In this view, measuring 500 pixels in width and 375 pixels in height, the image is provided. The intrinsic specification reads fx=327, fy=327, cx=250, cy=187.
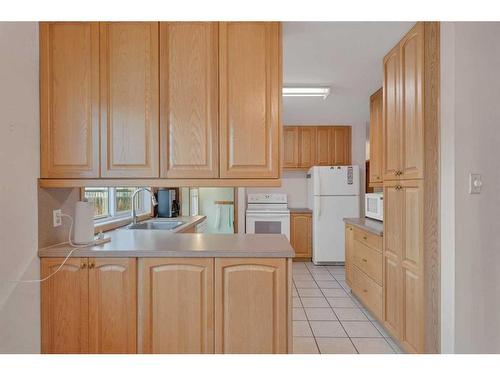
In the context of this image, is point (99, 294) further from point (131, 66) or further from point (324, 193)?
point (324, 193)

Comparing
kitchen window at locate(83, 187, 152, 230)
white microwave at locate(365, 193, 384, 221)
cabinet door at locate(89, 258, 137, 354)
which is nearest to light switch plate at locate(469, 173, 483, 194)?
white microwave at locate(365, 193, 384, 221)

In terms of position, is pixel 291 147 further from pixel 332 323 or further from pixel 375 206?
pixel 332 323

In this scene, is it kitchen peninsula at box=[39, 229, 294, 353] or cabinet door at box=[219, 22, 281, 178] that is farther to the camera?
cabinet door at box=[219, 22, 281, 178]

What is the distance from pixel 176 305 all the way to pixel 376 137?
105 inches

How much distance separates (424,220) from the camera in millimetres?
2041

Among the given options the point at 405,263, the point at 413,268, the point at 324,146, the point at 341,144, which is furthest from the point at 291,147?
the point at 413,268

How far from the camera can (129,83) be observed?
190cm

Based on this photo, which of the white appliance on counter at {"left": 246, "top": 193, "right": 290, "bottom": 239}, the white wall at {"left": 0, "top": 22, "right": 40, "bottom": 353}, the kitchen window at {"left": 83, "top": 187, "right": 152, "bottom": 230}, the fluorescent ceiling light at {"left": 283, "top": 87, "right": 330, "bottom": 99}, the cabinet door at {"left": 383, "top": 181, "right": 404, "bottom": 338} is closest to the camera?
the white wall at {"left": 0, "top": 22, "right": 40, "bottom": 353}

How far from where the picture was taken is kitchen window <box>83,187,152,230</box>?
2900mm

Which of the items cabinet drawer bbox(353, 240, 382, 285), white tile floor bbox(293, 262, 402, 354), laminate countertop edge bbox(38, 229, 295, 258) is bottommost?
white tile floor bbox(293, 262, 402, 354)

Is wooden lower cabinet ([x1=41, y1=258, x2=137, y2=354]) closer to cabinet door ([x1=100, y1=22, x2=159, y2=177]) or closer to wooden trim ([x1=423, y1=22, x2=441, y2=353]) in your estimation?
cabinet door ([x1=100, y1=22, x2=159, y2=177])

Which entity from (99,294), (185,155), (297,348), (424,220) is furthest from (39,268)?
(424,220)
